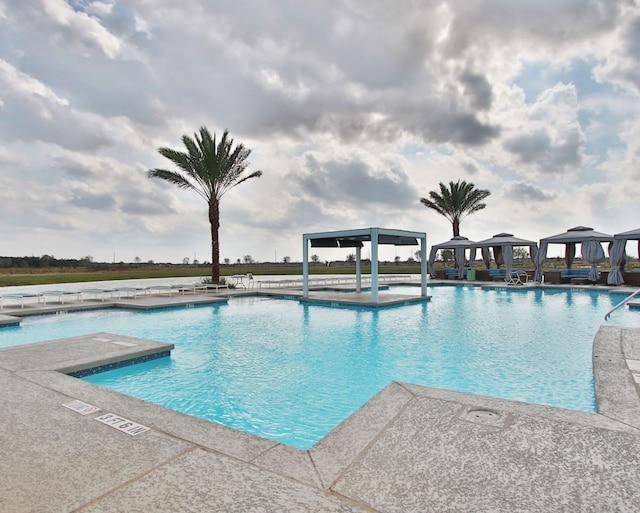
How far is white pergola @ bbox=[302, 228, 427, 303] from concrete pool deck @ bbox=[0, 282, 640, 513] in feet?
31.7

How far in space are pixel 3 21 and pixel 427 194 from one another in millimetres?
25502

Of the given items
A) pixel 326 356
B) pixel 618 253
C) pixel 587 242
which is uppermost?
pixel 587 242

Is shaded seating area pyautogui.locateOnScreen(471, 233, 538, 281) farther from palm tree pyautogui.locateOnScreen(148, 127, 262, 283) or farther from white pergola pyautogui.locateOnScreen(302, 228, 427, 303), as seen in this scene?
palm tree pyautogui.locateOnScreen(148, 127, 262, 283)

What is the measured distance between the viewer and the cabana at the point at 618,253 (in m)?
17.4

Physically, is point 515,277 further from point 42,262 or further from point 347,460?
point 42,262

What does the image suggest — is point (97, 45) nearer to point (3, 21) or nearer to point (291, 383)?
point (3, 21)

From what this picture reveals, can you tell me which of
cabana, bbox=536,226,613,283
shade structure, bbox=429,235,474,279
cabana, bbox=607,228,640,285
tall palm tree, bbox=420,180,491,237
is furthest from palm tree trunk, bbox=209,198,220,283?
cabana, bbox=607,228,640,285

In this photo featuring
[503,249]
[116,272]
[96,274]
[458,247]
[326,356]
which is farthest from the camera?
[116,272]

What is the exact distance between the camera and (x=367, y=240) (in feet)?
52.6

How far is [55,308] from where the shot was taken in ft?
40.0

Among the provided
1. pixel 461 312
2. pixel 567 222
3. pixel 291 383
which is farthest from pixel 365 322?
pixel 567 222

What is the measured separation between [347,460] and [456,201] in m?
27.8

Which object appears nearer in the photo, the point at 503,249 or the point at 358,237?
the point at 358,237

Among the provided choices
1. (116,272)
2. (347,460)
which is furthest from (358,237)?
(116,272)
